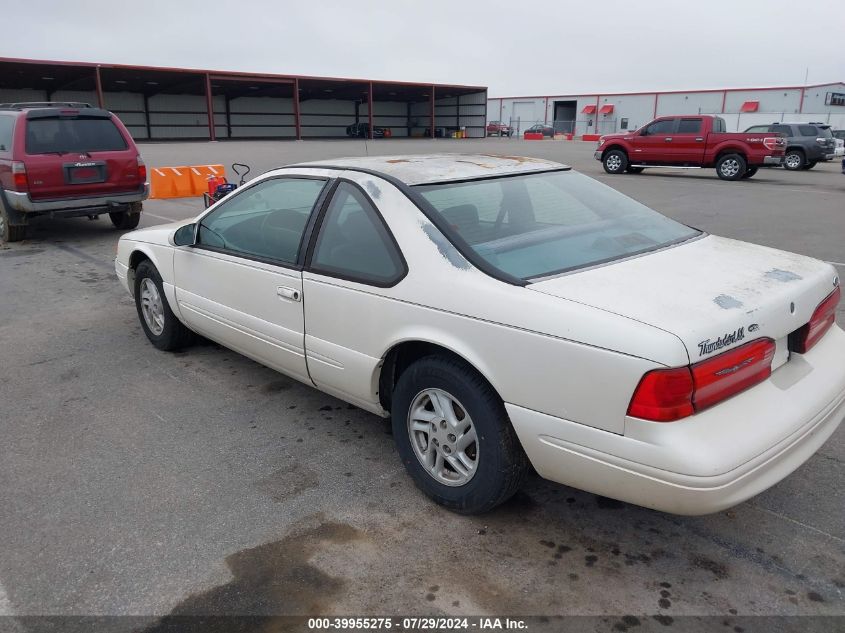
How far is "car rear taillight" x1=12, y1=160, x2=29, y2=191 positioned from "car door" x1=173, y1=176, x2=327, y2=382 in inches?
227

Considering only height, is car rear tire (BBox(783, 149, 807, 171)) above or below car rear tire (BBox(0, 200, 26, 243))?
above

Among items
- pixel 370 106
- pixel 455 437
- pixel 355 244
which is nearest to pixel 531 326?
pixel 455 437

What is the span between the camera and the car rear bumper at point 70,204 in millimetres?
8945

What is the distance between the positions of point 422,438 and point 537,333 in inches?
35.2

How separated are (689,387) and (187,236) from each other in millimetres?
3250

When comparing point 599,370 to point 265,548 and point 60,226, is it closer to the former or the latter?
point 265,548

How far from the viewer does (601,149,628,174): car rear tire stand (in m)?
21.7

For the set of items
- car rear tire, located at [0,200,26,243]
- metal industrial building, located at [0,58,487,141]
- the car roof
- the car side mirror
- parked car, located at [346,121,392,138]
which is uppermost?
metal industrial building, located at [0,58,487,141]

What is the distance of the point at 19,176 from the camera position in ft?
28.9

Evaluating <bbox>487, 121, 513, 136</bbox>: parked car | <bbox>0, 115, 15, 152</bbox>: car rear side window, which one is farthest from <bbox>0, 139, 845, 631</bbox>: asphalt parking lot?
<bbox>487, 121, 513, 136</bbox>: parked car

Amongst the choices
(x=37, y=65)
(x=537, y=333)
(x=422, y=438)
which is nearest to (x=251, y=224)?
(x=422, y=438)

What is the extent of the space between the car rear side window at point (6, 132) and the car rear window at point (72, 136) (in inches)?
10.3

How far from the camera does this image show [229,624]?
2326 millimetres

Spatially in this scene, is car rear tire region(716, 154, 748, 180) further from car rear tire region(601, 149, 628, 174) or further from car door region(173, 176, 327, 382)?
car door region(173, 176, 327, 382)
